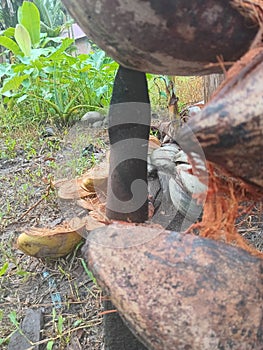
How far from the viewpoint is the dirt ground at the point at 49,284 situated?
3.14ft

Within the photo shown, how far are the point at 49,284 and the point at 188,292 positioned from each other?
710mm

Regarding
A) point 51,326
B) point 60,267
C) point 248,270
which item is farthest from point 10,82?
point 248,270

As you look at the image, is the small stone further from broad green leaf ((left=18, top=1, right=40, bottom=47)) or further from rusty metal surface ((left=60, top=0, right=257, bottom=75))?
broad green leaf ((left=18, top=1, right=40, bottom=47))

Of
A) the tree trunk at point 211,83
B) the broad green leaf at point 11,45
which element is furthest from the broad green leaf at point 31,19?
the tree trunk at point 211,83

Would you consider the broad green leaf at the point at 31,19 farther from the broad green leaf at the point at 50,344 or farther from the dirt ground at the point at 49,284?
the broad green leaf at the point at 50,344

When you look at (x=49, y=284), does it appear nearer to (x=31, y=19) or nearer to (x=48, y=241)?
(x=48, y=241)

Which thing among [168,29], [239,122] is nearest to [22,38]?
[168,29]

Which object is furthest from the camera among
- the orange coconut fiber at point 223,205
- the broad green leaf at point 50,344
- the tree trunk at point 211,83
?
the tree trunk at point 211,83

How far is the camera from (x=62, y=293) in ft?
3.51

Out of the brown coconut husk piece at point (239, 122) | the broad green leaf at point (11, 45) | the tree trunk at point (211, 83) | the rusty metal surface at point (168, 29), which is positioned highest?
the rusty metal surface at point (168, 29)

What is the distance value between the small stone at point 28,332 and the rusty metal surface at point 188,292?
1.70 feet

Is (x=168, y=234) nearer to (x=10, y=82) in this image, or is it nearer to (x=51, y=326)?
(x=51, y=326)

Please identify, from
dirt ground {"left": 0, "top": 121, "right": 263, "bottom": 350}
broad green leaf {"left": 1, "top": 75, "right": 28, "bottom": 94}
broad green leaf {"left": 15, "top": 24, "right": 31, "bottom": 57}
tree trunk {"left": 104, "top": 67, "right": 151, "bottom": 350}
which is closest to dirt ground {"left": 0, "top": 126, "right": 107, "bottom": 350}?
dirt ground {"left": 0, "top": 121, "right": 263, "bottom": 350}

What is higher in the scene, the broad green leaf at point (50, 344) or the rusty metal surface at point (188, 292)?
the rusty metal surface at point (188, 292)
